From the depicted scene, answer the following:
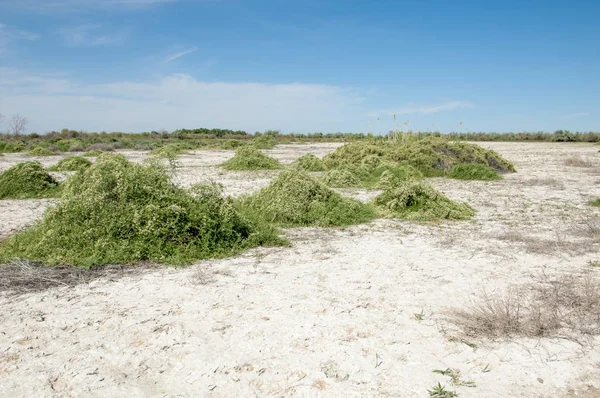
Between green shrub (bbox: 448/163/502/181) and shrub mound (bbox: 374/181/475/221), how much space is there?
6.94 metres

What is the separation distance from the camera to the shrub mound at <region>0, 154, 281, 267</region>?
627 cm

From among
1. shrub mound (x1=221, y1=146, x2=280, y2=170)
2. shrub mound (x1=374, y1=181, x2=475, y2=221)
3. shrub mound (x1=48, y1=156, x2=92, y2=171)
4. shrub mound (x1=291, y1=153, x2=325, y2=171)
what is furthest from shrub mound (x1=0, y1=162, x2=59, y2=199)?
shrub mound (x1=291, y1=153, x2=325, y2=171)

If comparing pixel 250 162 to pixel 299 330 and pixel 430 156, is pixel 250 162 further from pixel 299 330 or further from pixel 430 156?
pixel 299 330

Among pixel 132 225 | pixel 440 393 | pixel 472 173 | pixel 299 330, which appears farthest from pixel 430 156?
pixel 440 393

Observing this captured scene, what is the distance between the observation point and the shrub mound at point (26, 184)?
38.4ft

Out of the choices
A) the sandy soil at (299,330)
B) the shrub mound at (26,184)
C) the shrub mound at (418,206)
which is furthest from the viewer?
the shrub mound at (26,184)

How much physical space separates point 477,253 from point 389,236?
1.58m

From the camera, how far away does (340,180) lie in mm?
14273

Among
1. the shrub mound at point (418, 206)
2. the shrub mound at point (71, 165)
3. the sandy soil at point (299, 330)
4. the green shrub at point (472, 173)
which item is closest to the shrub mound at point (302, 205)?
the shrub mound at point (418, 206)

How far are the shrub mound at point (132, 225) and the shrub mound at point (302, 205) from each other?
1.48 m

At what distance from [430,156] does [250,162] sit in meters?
7.31

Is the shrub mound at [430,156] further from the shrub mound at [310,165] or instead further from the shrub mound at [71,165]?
the shrub mound at [71,165]

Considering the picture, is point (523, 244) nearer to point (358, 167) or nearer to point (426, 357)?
point (426, 357)

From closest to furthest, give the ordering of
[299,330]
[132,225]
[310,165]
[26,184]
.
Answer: [299,330] < [132,225] < [26,184] < [310,165]
